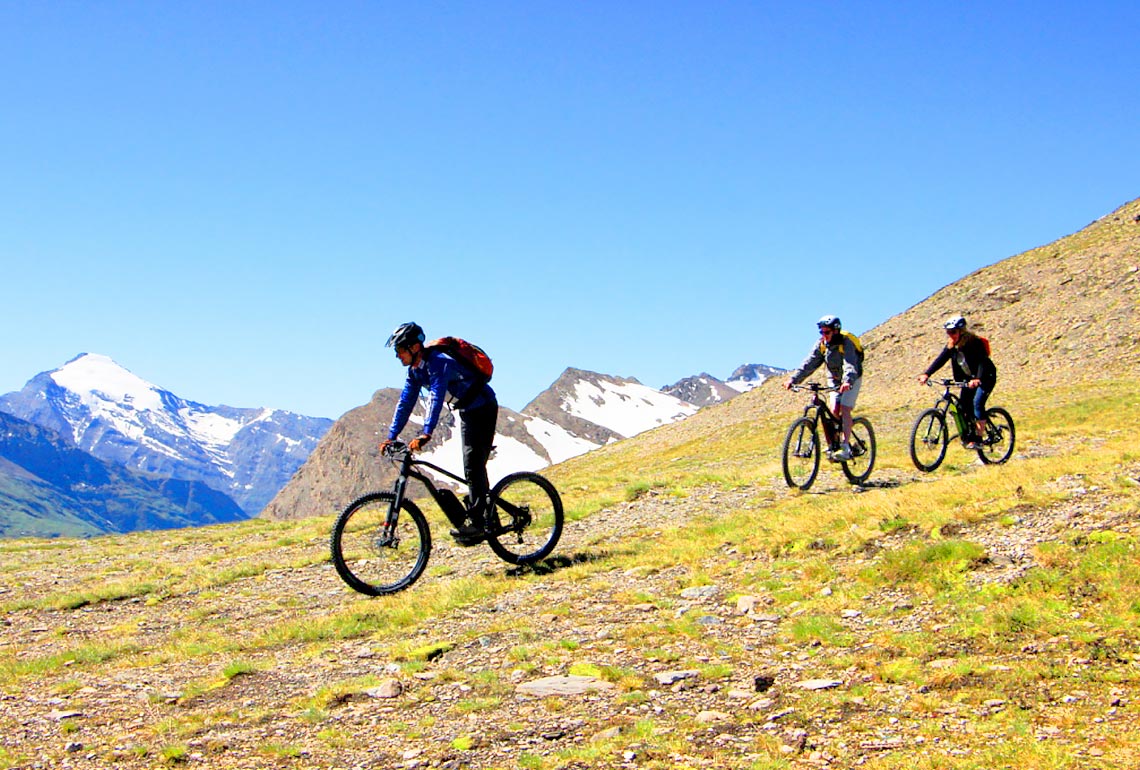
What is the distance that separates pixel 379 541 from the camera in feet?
44.0

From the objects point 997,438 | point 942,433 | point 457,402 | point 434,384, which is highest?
point 434,384

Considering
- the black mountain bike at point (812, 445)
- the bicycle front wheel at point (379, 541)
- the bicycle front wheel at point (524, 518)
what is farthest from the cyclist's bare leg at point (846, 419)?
the bicycle front wheel at point (379, 541)

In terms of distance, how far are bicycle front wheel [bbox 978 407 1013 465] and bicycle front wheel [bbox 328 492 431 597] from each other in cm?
1377

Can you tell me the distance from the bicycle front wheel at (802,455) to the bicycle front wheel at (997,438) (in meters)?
4.57

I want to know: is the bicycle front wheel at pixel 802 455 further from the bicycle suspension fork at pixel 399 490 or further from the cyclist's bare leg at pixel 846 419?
the bicycle suspension fork at pixel 399 490

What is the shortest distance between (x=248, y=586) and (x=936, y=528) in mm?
11778

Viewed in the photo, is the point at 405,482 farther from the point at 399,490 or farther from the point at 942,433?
the point at 942,433

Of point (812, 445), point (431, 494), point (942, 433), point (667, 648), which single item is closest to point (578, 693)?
point (667, 648)

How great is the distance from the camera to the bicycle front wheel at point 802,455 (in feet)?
61.5

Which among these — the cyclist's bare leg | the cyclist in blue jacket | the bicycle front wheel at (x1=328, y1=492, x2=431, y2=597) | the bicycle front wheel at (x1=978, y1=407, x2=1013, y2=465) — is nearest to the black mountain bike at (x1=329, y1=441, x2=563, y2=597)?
the bicycle front wheel at (x1=328, y1=492, x2=431, y2=597)

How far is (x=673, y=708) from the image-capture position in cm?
747

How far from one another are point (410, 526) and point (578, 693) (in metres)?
6.22

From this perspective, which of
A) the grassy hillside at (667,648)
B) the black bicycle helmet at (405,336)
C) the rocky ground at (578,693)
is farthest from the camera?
the black bicycle helmet at (405,336)

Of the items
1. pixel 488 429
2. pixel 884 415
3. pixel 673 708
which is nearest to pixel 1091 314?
pixel 884 415
